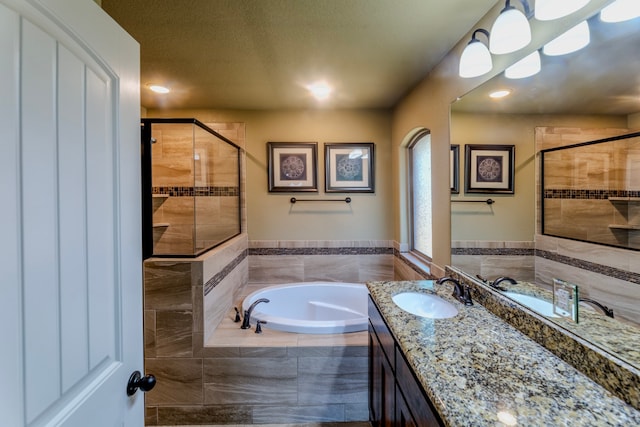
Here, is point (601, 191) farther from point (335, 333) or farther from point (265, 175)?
point (265, 175)

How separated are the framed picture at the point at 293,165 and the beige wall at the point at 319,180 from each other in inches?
2.4

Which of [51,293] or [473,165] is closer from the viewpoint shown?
[51,293]

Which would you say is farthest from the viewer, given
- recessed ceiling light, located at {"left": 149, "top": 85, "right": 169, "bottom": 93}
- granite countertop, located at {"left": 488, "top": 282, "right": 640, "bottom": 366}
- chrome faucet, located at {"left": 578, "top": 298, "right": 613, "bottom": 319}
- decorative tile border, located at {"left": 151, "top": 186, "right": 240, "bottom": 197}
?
recessed ceiling light, located at {"left": 149, "top": 85, "right": 169, "bottom": 93}

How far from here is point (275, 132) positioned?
3.09m

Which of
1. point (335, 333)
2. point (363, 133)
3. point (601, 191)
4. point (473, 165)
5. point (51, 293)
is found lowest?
point (335, 333)

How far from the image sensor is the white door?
516 mm

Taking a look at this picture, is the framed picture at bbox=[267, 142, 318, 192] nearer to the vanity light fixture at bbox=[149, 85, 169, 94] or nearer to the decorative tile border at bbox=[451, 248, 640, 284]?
the vanity light fixture at bbox=[149, 85, 169, 94]

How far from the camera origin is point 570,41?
107cm

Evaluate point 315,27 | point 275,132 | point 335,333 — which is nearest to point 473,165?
point 315,27

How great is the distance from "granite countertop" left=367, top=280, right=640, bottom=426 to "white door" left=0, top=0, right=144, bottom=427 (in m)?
0.92

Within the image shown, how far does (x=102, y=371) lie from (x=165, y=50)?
6.36ft

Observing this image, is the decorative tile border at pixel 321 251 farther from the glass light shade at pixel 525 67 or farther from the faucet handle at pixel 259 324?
the glass light shade at pixel 525 67

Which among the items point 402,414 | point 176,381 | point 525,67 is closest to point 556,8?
point 525,67

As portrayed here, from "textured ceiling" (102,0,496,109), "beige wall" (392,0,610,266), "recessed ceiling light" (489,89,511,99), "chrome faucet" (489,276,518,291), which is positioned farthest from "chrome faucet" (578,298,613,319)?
"textured ceiling" (102,0,496,109)
